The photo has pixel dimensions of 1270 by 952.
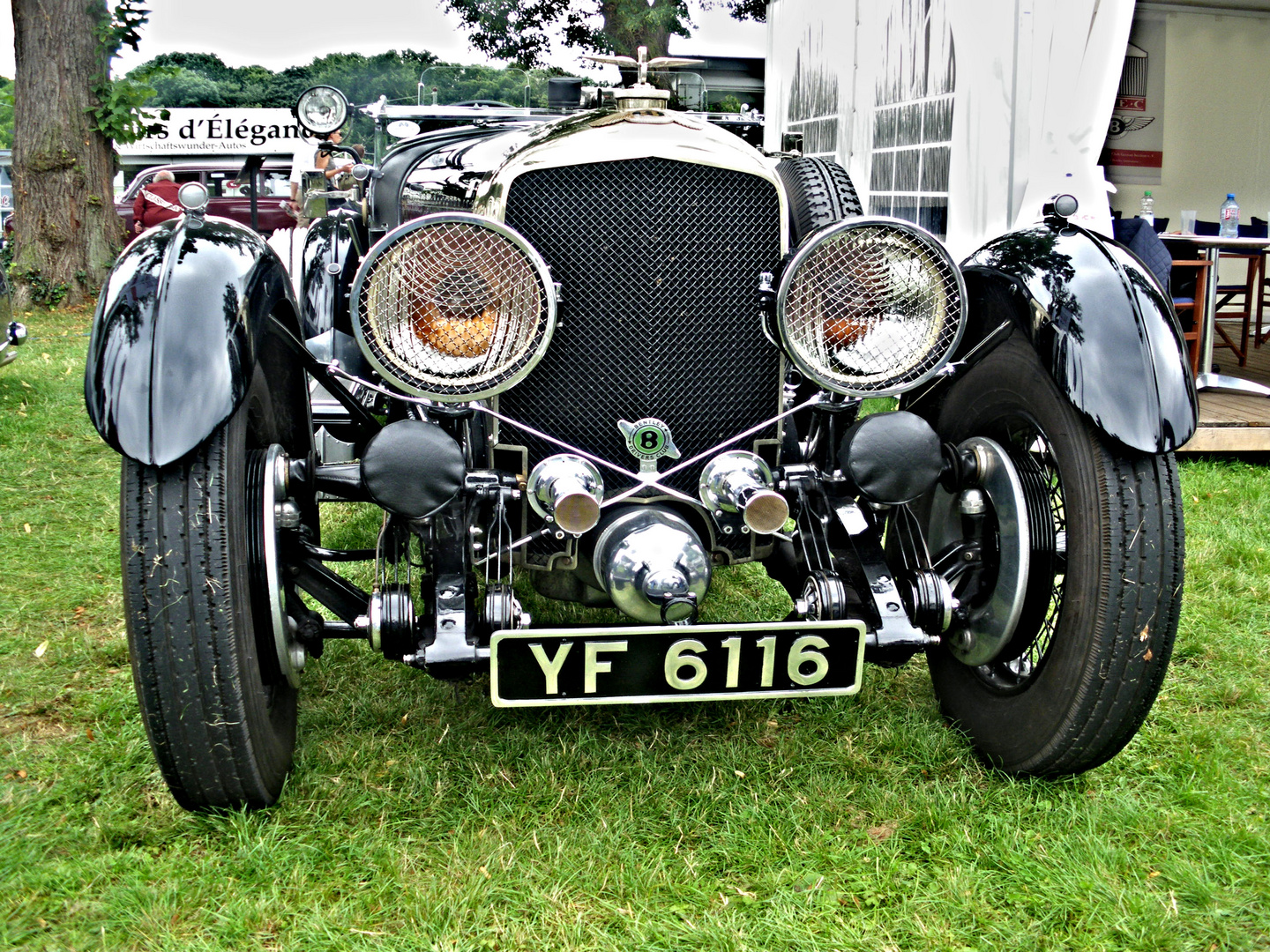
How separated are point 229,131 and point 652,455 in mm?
28777

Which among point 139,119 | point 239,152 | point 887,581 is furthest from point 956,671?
point 239,152

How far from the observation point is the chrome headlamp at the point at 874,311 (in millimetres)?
2107

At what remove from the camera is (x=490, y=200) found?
229 cm

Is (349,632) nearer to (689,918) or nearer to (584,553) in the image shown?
(584,553)

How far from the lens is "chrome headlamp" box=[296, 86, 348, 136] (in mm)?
4289

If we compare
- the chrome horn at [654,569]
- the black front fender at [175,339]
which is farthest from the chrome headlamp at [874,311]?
the black front fender at [175,339]

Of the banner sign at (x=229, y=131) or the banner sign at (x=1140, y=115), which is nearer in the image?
the banner sign at (x=1140, y=115)

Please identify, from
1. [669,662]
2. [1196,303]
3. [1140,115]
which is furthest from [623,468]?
[1140,115]

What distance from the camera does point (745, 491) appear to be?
83.4 inches

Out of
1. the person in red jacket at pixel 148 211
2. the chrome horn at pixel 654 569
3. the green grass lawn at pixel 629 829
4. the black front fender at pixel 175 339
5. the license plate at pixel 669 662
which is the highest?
the person in red jacket at pixel 148 211

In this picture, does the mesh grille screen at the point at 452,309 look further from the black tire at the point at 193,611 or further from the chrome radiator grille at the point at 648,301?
the black tire at the point at 193,611

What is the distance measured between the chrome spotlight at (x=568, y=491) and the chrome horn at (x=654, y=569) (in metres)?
0.08

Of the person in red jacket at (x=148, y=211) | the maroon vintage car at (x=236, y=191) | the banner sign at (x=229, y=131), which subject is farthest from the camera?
the banner sign at (x=229, y=131)

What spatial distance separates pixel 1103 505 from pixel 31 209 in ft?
37.0
